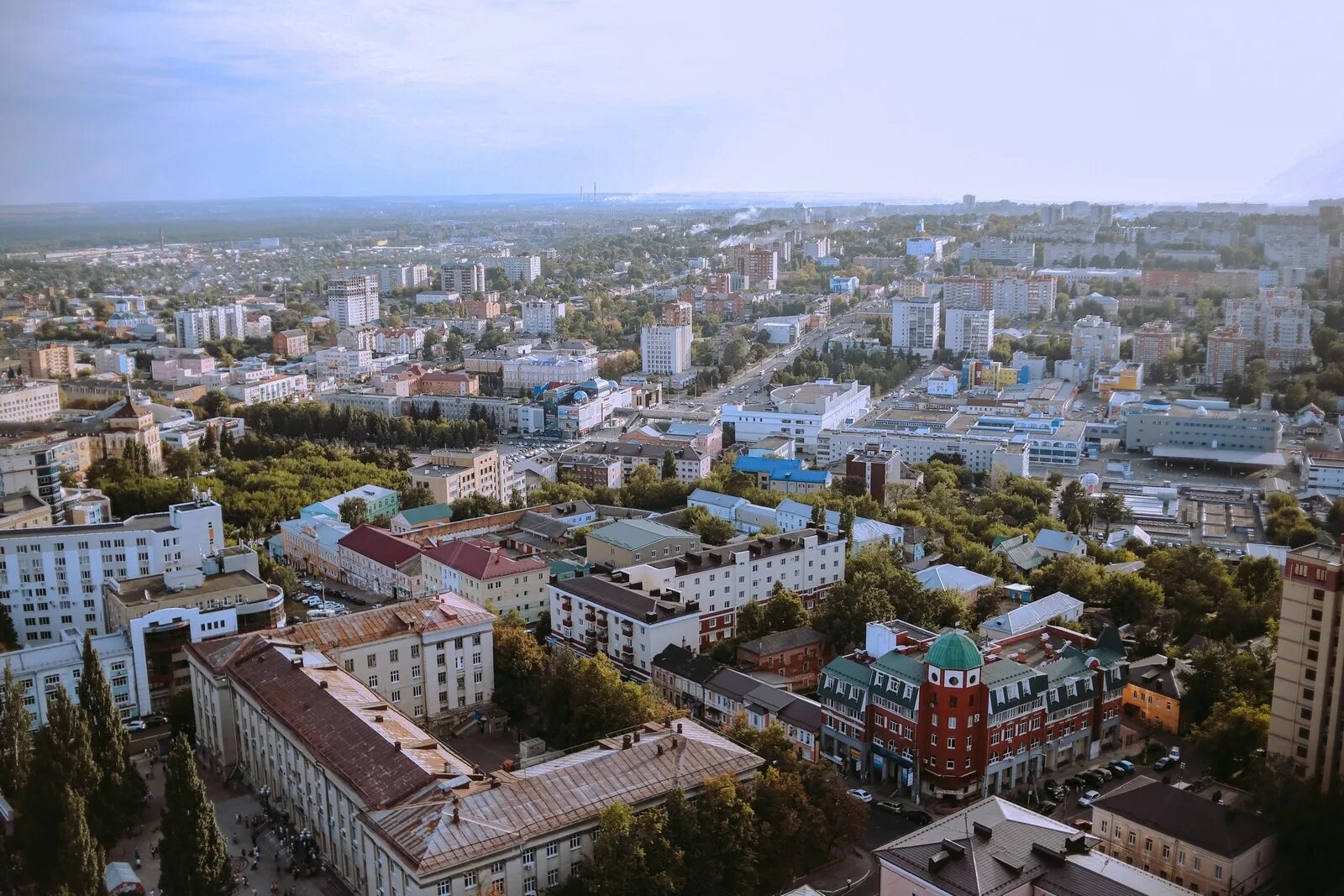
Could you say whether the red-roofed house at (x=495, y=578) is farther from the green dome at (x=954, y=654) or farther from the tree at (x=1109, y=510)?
the tree at (x=1109, y=510)

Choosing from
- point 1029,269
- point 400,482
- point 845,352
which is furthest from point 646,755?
point 1029,269

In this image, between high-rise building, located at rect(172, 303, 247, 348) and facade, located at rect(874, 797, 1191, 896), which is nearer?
facade, located at rect(874, 797, 1191, 896)

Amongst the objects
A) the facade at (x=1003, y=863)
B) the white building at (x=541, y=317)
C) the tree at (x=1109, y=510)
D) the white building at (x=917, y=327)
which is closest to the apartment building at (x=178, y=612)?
the facade at (x=1003, y=863)

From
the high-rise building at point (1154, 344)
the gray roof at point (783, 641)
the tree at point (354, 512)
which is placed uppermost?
the high-rise building at point (1154, 344)

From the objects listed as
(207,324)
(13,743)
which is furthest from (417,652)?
(207,324)

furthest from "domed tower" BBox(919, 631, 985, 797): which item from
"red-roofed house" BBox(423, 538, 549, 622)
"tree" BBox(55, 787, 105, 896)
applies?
"tree" BBox(55, 787, 105, 896)

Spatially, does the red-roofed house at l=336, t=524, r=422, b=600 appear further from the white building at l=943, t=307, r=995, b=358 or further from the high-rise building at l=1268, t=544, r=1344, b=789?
the white building at l=943, t=307, r=995, b=358

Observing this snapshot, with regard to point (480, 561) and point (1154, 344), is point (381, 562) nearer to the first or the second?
point (480, 561)
